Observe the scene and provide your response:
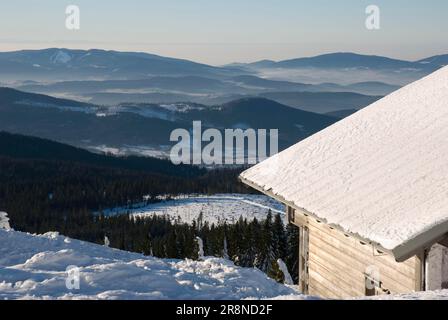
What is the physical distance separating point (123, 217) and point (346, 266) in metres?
120

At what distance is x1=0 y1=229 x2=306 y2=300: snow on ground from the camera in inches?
326

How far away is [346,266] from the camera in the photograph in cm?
1067

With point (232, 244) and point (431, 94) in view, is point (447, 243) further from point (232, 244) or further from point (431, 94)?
point (232, 244)

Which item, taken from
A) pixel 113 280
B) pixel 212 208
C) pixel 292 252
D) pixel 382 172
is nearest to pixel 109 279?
pixel 113 280

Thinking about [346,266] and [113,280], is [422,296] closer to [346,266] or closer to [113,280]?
[346,266]

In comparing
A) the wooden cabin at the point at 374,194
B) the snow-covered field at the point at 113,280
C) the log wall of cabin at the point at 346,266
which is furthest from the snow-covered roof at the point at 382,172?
the snow-covered field at the point at 113,280

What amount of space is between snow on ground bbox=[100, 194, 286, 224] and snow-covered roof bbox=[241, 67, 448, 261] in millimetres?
118386

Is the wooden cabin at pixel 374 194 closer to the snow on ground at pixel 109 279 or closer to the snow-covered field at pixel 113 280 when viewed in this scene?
the snow-covered field at pixel 113 280

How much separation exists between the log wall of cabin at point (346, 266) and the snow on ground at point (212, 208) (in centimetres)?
11911

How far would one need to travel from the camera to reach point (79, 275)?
9047mm

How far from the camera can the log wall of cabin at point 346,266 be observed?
8781 millimetres

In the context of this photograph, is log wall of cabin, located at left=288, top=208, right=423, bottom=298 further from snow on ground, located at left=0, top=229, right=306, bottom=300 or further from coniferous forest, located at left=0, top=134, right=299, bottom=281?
coniferous forest, located at left=0, top=134, right=299, bottom=281

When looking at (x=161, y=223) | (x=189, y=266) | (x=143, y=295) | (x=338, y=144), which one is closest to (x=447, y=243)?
(x=143, y=295)

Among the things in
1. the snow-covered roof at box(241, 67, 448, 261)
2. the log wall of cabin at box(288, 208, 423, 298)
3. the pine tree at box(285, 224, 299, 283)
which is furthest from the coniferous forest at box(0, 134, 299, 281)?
the log wall of cabin at box(288, 208, 423, 298)
